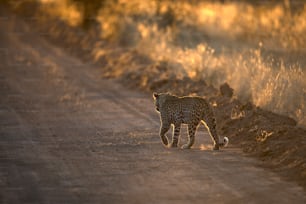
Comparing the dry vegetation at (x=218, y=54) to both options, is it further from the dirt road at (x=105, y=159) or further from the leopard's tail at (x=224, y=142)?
the dirt road at (x=105, y=159)

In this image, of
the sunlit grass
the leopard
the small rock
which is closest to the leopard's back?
the leopard

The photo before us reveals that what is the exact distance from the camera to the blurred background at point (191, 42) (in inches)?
739

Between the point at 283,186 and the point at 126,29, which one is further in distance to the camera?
the point at 126,29

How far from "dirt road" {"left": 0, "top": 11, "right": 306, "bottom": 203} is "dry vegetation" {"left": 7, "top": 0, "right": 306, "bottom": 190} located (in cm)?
83

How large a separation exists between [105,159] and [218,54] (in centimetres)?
1471

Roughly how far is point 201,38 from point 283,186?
22.1 meters

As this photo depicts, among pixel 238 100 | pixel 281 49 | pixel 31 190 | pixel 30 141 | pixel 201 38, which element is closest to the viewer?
pixel 31 190

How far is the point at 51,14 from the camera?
1622 inches

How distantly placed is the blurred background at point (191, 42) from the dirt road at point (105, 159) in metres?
2.01

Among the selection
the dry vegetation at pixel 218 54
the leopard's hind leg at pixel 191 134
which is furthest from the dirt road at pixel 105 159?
the dry vegetation at pixel 218 54

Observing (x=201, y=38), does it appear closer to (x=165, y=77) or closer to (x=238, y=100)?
(x=165, y=77)

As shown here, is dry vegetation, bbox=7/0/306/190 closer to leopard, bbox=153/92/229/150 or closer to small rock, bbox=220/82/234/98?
small rock, bbox=220/82/234/98

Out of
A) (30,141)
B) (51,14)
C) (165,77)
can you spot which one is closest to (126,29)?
(51,14)

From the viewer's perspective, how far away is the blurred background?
61.6ft
